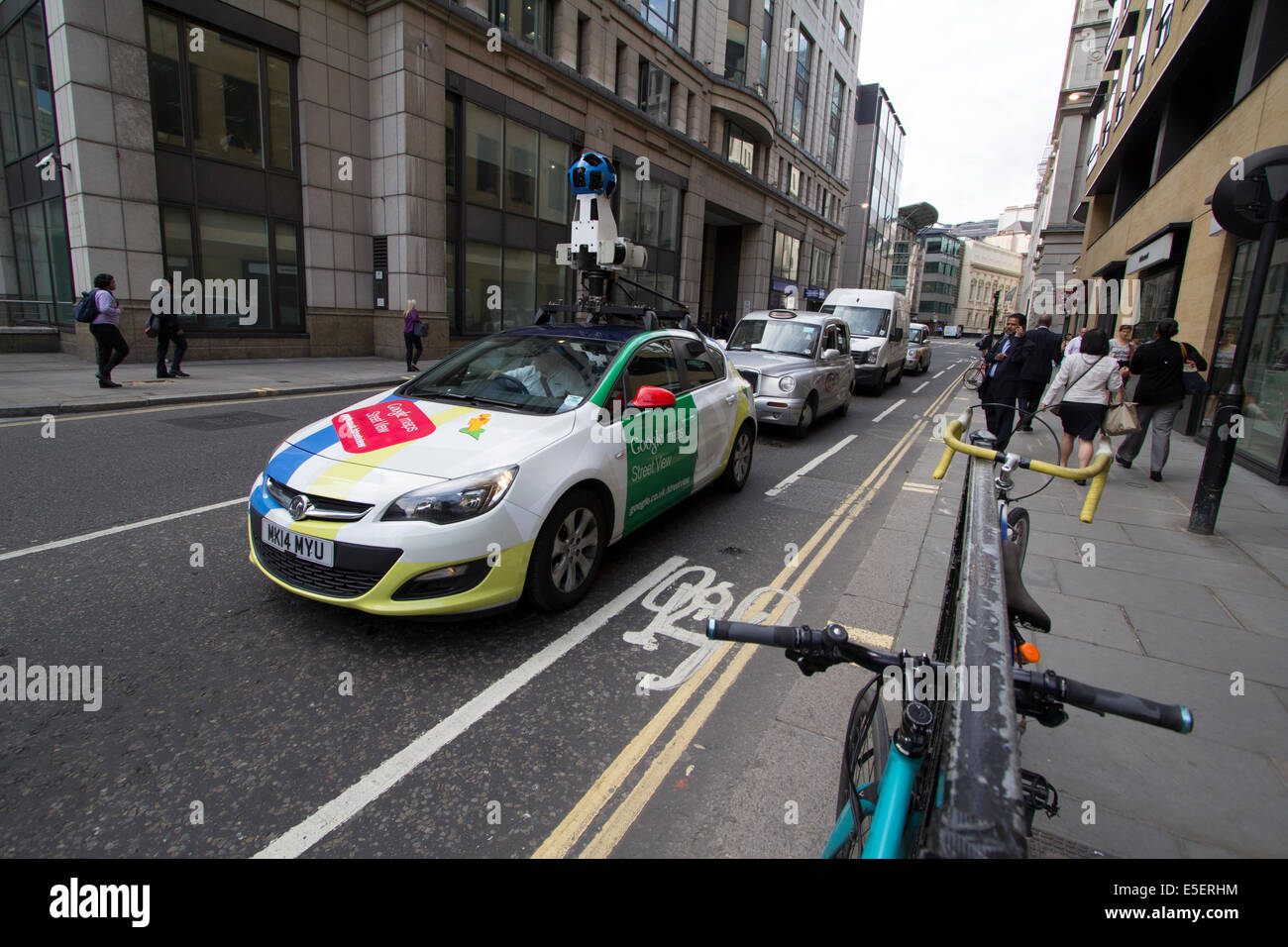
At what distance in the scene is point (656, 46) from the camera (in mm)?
26016

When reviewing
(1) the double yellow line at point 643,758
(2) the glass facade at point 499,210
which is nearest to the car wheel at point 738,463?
(1) the double yellow line at point 643,758

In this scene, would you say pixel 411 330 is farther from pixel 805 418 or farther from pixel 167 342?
pixel 805 418

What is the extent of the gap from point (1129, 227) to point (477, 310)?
19827 millimetres

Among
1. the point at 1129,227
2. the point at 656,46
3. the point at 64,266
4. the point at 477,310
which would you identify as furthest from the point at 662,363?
the point at 656,46

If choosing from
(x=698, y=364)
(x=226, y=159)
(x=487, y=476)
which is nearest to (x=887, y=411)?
(x=698, y=364)

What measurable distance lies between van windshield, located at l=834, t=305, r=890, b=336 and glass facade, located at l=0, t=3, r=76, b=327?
18.5 m

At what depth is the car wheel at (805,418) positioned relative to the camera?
393 inches

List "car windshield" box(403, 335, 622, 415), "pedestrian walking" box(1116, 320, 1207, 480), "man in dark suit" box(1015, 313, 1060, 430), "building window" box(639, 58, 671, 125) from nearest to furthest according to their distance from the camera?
"car windshield" box(403, 335, 622, 415), "pedestrian walking" box(1116, 320, 1207, 480), "man in dark suit" box(1015, 313, 1060, 430), "building window" box(639, 58, 671, 125)

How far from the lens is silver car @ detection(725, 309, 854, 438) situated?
970 centimetres

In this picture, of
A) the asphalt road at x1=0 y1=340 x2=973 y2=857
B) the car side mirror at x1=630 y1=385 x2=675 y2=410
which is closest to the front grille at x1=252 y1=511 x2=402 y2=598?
the asphalt road at x1=0 y1=340 x2=973 y2=857

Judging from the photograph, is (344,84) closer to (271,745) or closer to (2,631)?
(2,631)

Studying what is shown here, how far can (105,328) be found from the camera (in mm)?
10992

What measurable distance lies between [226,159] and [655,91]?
17.1 m

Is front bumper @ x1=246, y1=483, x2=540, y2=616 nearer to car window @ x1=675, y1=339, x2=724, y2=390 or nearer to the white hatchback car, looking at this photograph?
the white hatchback car
